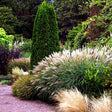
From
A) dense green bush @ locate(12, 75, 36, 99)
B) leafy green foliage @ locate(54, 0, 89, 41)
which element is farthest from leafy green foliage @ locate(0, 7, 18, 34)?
dense green bush @ locate(12, 75, 36, 99)

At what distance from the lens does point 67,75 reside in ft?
14.4

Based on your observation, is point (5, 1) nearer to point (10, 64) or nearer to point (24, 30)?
point (24, 30)


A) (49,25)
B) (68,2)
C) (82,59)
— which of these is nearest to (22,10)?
(68,2)

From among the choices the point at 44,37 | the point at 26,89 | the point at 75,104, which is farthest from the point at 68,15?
the point at 75,104

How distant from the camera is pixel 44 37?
611cm

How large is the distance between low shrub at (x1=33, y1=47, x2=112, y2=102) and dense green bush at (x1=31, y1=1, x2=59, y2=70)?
1.02 m

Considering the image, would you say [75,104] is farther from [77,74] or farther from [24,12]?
[24,12]

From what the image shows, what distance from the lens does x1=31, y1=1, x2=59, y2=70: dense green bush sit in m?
6.09

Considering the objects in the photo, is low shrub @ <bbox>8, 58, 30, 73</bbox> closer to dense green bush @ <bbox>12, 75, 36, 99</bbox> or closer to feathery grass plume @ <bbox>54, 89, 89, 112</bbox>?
dense green bush @ <bbox>12, 75, 36, 99</bbox>

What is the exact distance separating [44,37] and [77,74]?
226 centimetres

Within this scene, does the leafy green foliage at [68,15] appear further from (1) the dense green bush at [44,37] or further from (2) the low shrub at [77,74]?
(2) the low shrub at [77,74]

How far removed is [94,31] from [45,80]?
5.40 m

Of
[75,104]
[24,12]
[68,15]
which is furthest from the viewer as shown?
[24,12]

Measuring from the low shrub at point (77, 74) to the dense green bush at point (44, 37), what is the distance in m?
1.02
